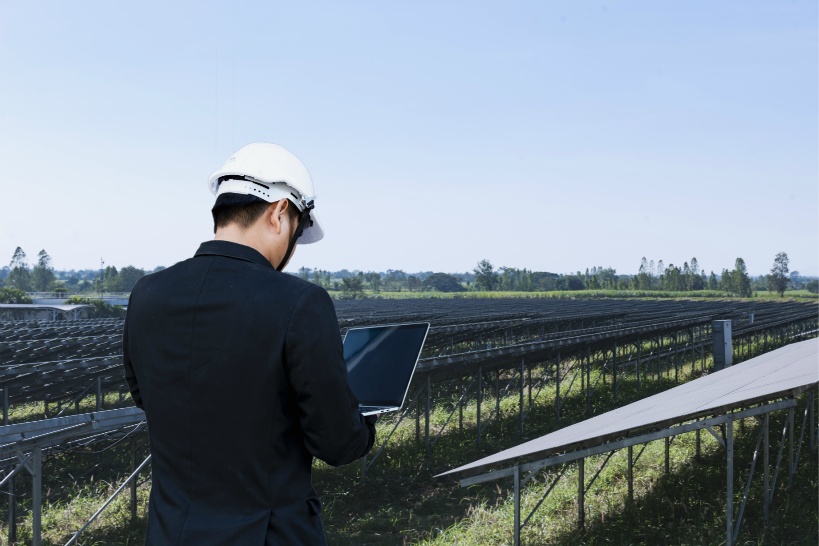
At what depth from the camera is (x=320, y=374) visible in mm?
1570

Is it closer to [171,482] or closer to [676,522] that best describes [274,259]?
[171,482]

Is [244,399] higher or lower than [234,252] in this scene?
lower

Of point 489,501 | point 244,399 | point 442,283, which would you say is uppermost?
point 442,283

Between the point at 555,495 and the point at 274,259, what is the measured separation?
26.2 ft

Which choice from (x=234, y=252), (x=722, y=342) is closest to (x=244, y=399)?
(x=234, y=252)

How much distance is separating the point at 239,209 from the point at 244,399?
45cm

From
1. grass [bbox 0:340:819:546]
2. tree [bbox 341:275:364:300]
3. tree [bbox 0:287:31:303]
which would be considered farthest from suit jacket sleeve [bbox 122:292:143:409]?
tree [bbox 341:275:364:300]

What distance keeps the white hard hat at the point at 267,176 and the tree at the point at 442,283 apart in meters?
111

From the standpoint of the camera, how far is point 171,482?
1.74 meters

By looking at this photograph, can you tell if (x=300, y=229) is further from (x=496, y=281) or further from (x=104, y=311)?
(x=496, y=281)

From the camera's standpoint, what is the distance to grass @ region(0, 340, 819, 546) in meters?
7.58

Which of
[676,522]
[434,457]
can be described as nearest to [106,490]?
[434,457]

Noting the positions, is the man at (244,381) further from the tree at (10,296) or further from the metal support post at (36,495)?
the tree at (10,296)

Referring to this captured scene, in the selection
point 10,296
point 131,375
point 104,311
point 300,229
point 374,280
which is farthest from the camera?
point 374,280
